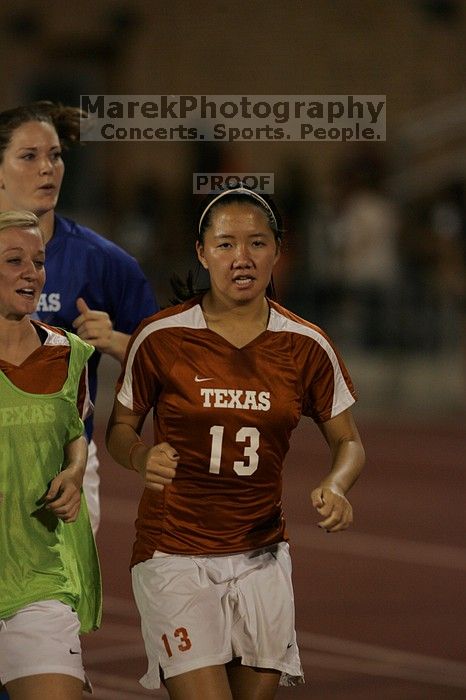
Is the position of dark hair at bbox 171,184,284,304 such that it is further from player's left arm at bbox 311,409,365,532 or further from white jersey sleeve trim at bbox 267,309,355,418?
player's left arm at bbox 311,409,365,532

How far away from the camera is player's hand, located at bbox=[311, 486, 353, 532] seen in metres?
4.80

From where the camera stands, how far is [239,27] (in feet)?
71.8

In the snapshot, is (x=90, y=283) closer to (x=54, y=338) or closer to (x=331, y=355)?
(x=54, y=338)

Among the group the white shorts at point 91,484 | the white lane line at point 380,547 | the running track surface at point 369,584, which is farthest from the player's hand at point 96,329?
the white lane line at point 380,547

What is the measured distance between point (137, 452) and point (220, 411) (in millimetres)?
269

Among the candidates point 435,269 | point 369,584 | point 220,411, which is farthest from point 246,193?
point 435,269

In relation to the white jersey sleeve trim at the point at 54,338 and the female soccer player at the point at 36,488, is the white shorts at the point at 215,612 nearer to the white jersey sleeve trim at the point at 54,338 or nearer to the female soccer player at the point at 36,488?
the female soccer player at the point at 36,488

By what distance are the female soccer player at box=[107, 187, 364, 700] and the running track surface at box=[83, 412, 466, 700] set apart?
2374 mm

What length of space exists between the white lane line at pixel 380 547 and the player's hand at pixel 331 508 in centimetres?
557

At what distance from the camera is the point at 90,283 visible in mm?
6223

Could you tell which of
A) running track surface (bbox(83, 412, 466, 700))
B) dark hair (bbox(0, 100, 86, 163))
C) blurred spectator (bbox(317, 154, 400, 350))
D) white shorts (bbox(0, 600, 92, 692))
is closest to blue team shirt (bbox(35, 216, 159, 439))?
dark hair (bbox(0, 100, 86, 163))

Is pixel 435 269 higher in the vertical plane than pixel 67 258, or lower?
higher

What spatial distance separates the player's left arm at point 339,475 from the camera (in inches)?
189

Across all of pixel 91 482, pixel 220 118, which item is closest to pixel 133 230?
pixel 220 118
